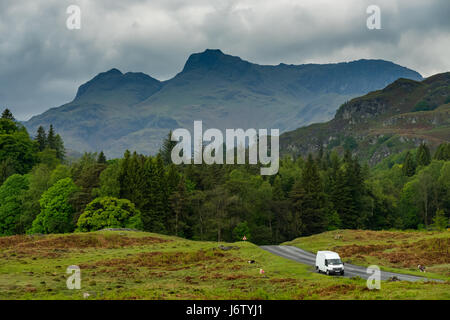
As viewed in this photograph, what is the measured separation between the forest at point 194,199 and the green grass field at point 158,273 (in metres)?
22.0

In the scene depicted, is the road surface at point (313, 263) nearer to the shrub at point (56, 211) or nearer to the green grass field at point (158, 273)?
the green grass field at point (158, 273)

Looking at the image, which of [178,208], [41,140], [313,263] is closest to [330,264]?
[313,263]

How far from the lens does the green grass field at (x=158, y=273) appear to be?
29.6 meters

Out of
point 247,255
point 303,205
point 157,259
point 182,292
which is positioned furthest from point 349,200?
point 182,292

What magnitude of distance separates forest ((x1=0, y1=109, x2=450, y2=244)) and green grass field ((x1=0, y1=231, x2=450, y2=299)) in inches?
867

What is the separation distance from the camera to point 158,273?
45.2 m

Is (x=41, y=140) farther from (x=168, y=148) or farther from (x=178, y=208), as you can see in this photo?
(x=178, y=208)

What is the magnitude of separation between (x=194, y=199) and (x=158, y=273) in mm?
59056

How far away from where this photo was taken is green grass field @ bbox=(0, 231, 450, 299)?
29.6 m

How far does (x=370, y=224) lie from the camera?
126 metres

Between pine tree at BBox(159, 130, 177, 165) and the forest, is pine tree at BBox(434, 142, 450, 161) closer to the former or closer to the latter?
the forest

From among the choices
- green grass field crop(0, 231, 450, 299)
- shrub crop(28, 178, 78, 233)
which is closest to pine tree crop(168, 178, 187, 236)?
shrub crop(28, 178, 78, 233)

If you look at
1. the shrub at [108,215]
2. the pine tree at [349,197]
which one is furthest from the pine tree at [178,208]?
the pine tree at [349,197]
